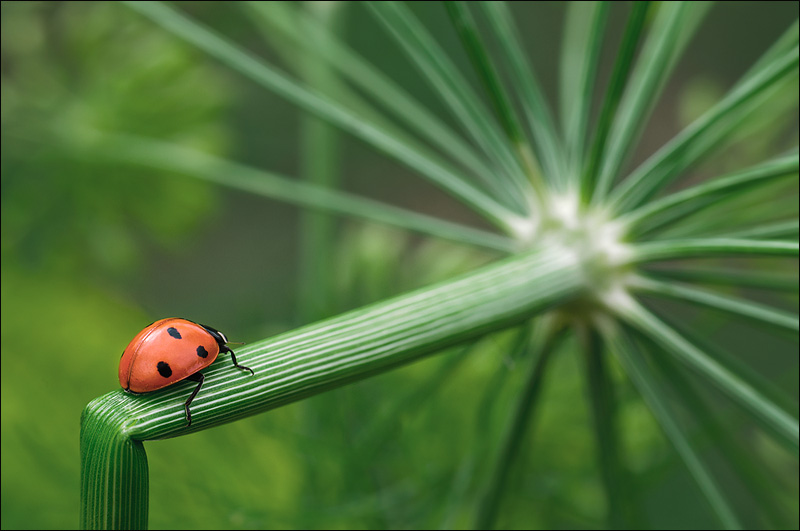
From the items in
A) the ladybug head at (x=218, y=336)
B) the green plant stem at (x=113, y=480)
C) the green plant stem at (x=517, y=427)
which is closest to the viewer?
the green plant stem at (x=113, y=480)

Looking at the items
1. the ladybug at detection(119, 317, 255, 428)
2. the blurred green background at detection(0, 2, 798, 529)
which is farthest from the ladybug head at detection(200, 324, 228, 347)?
the blurred green background at detection(0, 2, 798, 529)

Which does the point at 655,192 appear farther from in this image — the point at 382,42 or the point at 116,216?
the point at 382,42

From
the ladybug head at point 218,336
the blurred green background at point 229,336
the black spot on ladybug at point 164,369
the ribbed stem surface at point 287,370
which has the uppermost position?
the blurred green background at point 229,336

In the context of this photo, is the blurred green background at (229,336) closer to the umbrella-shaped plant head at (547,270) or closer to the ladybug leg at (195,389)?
the umbrella-shaped plant head at (547,270)

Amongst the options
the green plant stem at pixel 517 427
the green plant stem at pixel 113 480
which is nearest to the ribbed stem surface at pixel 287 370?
the green plant stem at pixel 113 480

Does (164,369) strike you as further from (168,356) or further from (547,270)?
(547,270)

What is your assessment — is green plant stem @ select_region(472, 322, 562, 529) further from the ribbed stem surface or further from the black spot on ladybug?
the black spot on ladybug

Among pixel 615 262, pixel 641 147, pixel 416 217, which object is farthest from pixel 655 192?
pixel 641 147
